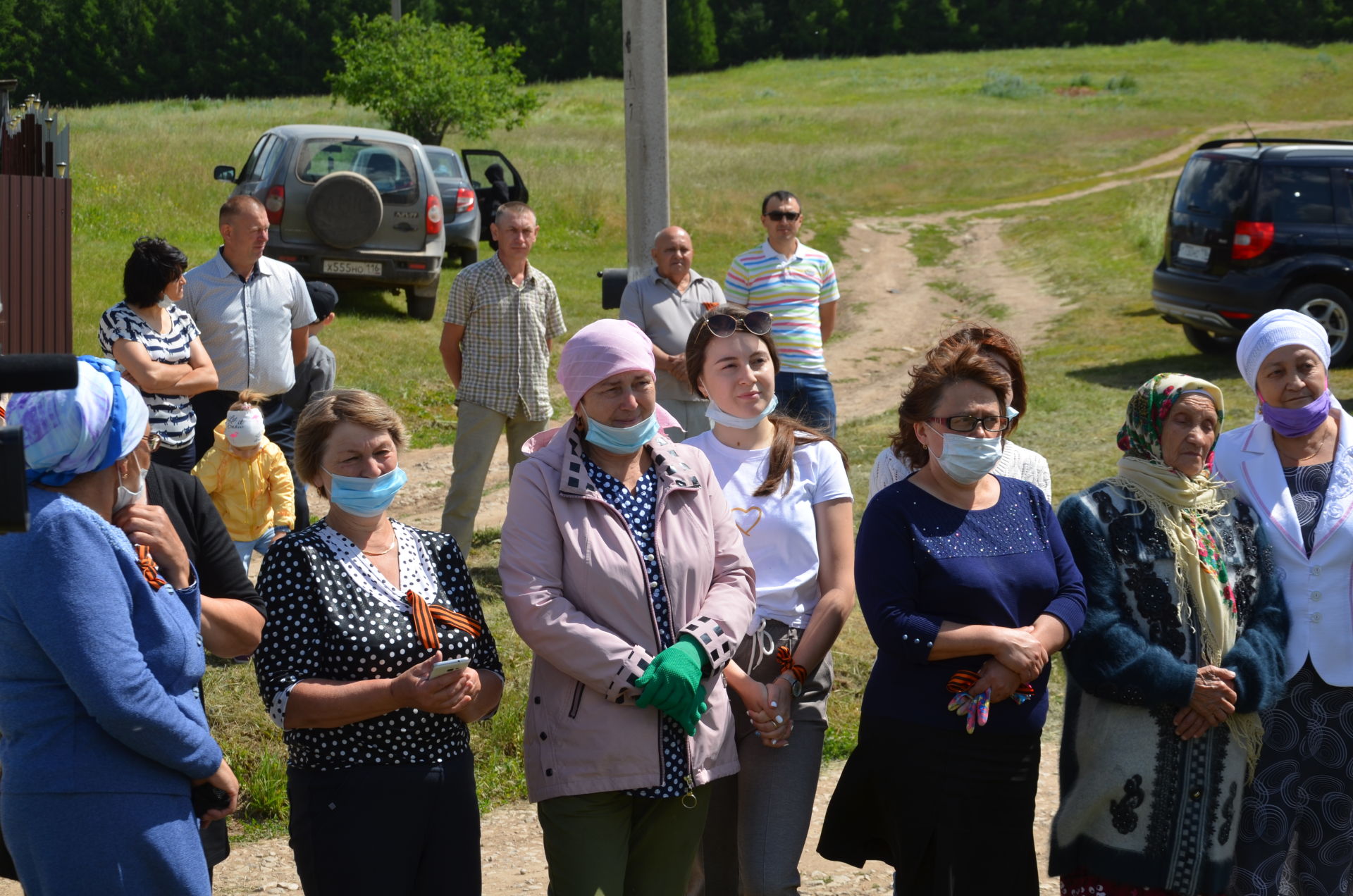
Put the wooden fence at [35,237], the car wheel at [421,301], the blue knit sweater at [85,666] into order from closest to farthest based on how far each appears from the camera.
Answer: the blue knit sweater at [85,666], the wooden fence at [35,237], the car wheel at [421,301]

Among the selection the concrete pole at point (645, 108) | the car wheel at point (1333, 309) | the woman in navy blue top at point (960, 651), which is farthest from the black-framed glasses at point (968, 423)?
the car wheel at point (1333, 309)

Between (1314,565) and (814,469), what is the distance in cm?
154

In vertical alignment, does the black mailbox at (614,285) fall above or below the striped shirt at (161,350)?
above

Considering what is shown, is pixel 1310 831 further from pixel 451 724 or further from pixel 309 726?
pixel 309 726

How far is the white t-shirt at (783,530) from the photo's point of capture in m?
4.04

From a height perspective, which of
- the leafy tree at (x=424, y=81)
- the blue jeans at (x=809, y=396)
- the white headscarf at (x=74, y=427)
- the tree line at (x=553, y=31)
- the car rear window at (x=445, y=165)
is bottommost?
the blue jeans at (x=809, y=396)

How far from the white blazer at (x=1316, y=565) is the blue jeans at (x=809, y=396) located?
3738mm

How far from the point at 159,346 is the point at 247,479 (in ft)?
2.56

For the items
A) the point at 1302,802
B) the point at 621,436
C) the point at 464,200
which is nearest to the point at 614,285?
the point at 621,436

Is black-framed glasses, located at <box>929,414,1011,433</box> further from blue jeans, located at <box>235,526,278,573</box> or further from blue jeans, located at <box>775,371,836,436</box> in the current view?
blue jeans, located at <box>775,371,836,436</box>

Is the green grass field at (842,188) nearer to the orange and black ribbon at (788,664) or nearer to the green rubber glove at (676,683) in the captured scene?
the orange and black ribbon at (788,664)

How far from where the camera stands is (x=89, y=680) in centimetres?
272

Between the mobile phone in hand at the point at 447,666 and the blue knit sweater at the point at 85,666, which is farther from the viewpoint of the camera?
the mobile phone in hand at the point at 447,666

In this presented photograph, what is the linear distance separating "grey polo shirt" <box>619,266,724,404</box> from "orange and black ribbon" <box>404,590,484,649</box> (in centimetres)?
374
